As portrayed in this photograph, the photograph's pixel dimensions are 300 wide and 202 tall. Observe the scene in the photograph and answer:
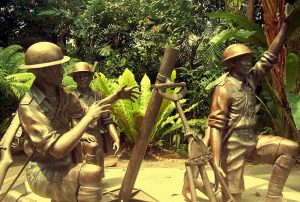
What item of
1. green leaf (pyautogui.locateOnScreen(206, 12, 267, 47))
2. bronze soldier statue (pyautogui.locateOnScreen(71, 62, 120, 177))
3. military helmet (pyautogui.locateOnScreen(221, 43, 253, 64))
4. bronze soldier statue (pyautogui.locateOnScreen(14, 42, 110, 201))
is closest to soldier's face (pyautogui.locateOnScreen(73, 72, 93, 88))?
bronze soldier statue (pyautogui.locateOnScreen(71, 62, 120, 177))

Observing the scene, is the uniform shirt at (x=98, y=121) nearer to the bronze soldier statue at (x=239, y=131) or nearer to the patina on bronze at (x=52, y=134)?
the patina on bronze at (x=52, y=134)

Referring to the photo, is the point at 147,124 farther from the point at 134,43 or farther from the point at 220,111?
the point at 134,43

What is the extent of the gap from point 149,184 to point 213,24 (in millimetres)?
4947

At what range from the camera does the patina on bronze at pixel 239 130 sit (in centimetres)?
387

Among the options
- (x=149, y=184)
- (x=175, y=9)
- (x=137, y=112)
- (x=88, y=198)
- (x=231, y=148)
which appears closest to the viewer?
(x=88, y=198)

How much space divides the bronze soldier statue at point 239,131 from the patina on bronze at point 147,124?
0.64 m

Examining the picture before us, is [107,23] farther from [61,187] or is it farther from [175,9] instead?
[61,187]

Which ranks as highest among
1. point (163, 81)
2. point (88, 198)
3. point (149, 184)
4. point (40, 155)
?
point (163, 81)

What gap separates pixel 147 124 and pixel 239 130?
932mm

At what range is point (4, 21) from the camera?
11.7m

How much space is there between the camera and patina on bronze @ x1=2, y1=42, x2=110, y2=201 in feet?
9.91

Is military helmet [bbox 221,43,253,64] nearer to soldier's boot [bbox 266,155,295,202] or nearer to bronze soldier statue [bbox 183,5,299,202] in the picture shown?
bronze soldier statue [bbox 183,5,299,202]

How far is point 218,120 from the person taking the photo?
384 centimetres

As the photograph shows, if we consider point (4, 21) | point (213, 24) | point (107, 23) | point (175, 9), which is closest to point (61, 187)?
point (213, 24)
